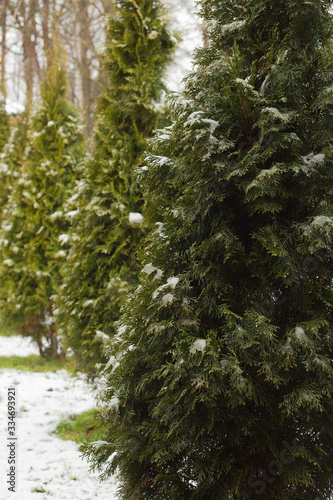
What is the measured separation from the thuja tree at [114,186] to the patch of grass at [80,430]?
67 cm

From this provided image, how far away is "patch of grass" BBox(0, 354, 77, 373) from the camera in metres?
6.70

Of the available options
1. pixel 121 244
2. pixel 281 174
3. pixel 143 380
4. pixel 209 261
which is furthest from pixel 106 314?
pixel 281 174

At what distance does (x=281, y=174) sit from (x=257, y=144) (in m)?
0.19

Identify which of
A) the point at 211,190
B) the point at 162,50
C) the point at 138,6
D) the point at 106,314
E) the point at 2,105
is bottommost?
the point at 106,314

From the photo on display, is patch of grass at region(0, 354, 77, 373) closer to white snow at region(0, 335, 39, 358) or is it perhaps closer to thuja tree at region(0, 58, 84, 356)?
white snow at region(0, 335, 39, 358)

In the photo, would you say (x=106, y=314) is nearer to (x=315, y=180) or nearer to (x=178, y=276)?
(x=178, y=276)

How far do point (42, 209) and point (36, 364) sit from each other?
286 centimetres

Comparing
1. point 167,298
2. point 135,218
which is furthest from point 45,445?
point 167,298

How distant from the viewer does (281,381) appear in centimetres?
191

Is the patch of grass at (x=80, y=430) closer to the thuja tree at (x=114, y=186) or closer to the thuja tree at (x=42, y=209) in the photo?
the thuja tree at (x=114, y=186)

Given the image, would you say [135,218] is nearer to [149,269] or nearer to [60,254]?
[149,269]

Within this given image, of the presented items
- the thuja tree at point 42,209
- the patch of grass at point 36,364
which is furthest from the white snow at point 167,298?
the patch of grass at point 36,364

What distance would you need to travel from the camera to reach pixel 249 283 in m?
2.04

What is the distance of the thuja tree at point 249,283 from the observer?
6.10 feet
